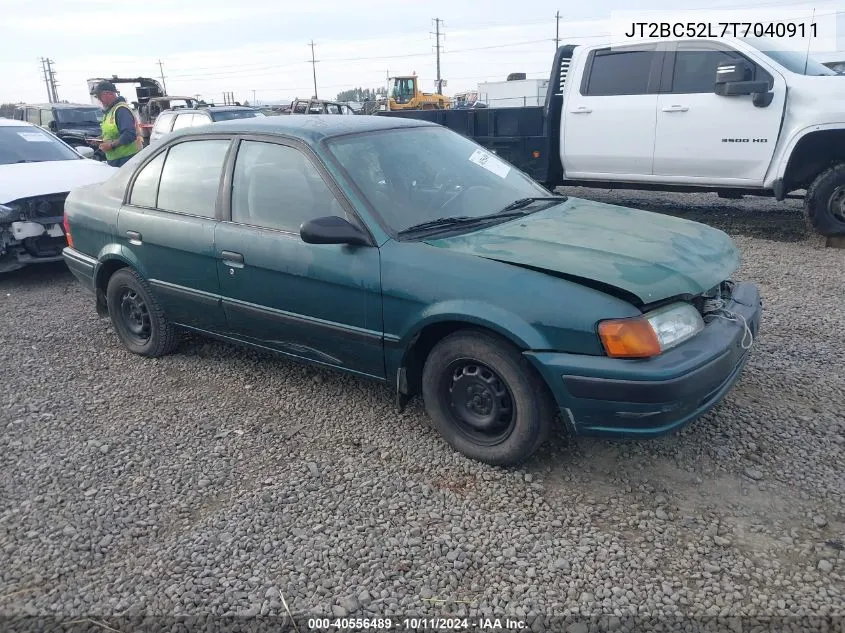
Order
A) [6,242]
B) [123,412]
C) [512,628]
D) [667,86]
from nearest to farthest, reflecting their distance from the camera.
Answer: [512,628]
[123,412]
[6,242]
[667,86]

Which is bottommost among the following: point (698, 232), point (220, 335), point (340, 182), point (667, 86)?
point (220, 335)

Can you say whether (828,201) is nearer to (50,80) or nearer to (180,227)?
(180,227)

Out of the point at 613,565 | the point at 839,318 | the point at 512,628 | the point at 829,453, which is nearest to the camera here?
the point at 512,628

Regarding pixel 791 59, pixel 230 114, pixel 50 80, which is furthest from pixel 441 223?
pixel 50 80

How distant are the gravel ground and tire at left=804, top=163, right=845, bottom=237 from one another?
9.14 ft

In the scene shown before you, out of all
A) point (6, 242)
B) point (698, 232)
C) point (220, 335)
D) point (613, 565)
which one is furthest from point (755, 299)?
point (6, 242)

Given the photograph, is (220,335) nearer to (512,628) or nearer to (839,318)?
Result: (512,628)

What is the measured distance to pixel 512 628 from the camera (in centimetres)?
224

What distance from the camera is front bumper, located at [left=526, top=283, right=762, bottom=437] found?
264cm

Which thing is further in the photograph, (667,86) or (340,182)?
(667,86)

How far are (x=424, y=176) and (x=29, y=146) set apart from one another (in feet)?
19.6

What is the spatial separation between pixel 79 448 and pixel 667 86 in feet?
21.5

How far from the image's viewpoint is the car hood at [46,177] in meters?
6.36

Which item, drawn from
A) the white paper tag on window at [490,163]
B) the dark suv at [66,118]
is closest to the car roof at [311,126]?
the white paper tag on window at [490,163]
